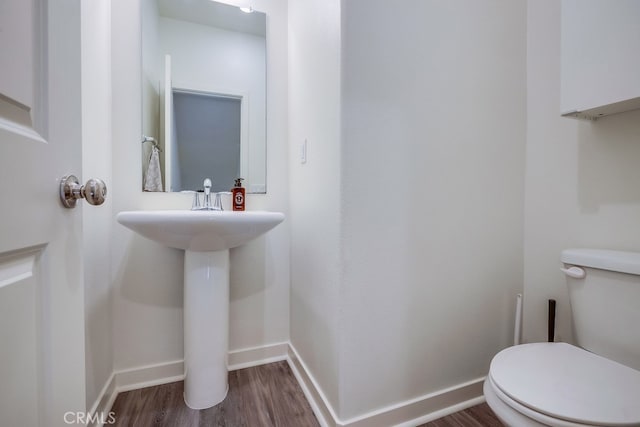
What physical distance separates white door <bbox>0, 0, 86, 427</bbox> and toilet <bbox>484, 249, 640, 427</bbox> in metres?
0.99

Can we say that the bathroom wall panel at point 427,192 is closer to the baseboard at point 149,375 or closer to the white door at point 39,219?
the white door at point 39,219

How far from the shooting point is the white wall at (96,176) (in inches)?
40.5

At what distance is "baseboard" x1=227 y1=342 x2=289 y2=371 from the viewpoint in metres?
1.52

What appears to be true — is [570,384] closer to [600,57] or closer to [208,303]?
[600,57]

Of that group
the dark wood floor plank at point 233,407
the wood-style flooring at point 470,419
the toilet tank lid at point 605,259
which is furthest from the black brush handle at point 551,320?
the dark wood floor plank at point 233,407

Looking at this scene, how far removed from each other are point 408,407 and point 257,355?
838 mm

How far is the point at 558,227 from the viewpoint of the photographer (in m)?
1.23

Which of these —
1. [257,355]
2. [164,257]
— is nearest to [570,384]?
[257,355]

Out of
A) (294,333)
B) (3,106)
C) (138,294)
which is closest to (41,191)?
(3,106)

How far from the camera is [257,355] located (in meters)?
1.56

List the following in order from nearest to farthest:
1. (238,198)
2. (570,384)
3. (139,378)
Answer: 1. (570,384)
2. (139,378)
3. (238,198)

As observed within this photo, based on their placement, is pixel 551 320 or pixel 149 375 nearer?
pixel 551 320

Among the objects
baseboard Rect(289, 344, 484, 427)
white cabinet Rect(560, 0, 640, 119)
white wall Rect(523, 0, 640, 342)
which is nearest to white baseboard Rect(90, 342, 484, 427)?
baseboard Rect(289, 344, 484, 427)

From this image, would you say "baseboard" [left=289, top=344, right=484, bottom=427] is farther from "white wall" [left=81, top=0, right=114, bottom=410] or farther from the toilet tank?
"white wall" [left=81, top=0, right=114, bottom=410]
